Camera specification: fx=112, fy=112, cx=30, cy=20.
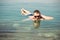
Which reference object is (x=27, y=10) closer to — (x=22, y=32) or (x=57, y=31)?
(x=22, y=32)

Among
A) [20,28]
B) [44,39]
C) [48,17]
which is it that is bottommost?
[44,39]

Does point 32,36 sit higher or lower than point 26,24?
lower

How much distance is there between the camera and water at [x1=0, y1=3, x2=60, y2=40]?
1.25 metres

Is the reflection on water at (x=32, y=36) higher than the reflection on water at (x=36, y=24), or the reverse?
the reflection on water at (x=36, y=24)

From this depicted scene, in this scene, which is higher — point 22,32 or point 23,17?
point 23,17

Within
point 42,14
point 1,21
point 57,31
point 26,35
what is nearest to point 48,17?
point 42,14

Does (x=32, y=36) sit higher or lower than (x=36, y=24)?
lower

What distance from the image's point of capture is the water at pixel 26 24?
1.25m

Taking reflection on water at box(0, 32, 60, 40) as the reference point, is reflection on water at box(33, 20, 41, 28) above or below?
above

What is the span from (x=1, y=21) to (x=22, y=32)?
27 cm

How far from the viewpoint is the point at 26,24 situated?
1267 millimetres

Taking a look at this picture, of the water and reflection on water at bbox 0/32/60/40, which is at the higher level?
the water

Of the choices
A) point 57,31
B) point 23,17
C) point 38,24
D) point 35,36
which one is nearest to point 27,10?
point 23,17

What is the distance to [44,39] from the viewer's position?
1239mm
